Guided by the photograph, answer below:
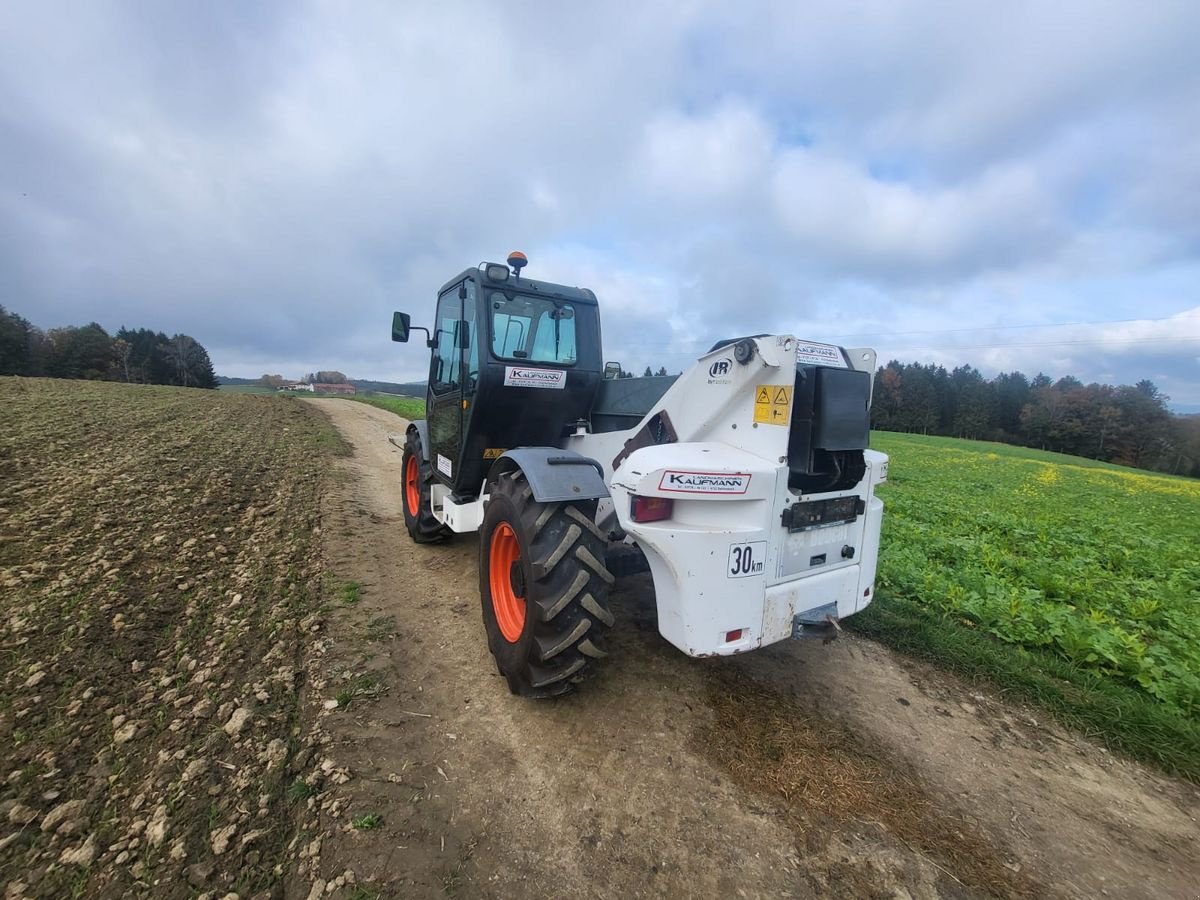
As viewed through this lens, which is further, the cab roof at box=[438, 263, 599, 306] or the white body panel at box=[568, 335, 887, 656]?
the cab roof at box=[438, 263, 599, 306]

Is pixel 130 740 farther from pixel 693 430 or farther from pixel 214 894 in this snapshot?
pixel 693 430

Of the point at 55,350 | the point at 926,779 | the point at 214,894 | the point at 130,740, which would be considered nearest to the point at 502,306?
the point at 130,740

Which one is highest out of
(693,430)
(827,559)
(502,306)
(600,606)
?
(502,306)

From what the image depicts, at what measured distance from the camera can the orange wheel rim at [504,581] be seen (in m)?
3.49

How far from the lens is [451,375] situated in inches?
193

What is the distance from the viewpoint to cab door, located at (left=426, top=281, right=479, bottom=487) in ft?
14.9

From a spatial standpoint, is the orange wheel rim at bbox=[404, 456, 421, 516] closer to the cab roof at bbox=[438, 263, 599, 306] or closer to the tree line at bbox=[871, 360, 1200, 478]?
the cab roof at bbox=[438, 263, 599, 306]

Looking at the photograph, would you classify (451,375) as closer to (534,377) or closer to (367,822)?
(534,377)

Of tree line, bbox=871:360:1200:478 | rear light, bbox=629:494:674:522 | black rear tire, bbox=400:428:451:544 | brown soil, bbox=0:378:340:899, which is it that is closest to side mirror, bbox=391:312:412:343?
black rear tire, bbox=400:428:451:544

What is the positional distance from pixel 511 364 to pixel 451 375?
2.91 ft

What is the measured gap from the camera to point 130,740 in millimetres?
2617

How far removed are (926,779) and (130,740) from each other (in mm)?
4016

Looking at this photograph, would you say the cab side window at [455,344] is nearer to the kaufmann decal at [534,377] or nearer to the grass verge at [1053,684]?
the kaufmann decal at [534,377]

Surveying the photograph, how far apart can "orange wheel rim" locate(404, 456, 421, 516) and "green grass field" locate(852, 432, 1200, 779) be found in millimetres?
4903
